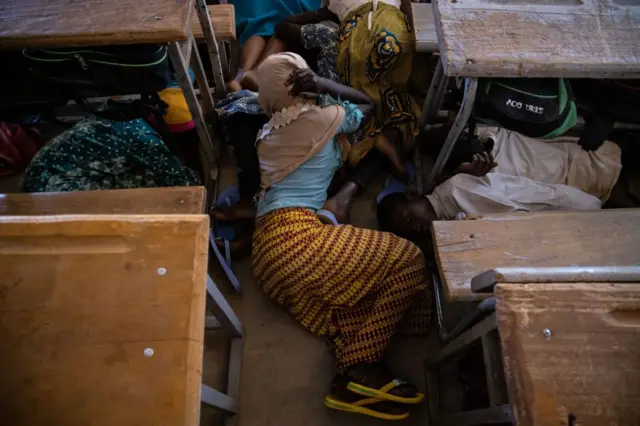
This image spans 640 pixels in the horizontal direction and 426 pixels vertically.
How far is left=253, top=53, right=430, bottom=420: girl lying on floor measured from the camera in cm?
155

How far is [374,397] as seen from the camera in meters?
1.51

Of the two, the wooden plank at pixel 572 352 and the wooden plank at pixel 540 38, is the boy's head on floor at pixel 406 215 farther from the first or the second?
the wooden plank at pixel 572 352

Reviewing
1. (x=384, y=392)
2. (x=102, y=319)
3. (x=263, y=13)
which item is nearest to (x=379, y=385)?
(x=384, y=392)

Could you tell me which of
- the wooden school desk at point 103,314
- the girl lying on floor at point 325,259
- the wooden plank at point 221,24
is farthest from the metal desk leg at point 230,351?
the wooden plank at point 221,24

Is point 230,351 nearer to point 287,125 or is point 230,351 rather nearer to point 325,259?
point 325,259

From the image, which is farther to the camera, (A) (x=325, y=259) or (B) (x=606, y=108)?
(B) (x=606, y=108)

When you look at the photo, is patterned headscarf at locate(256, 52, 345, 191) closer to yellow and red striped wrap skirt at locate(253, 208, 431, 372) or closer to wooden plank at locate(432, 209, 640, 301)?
yellow and red striped wrap skirt at locate(253, 208, 431, 372)

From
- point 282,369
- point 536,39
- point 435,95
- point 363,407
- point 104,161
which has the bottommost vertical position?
point 282,369

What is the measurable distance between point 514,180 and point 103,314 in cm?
140

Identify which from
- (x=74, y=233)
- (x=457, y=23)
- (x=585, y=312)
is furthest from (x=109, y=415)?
(x=457, y=23)

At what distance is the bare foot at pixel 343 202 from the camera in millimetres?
1936

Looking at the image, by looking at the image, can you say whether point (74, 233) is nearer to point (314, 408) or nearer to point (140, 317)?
point (140, 317)

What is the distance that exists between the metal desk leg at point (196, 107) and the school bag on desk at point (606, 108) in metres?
1.47

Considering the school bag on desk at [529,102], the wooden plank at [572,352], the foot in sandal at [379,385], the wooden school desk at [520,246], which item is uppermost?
the wooden plank at [572,352]
